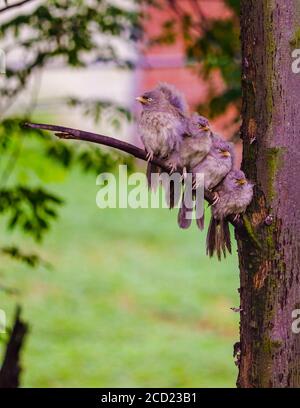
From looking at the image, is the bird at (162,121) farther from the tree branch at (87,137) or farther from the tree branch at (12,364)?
the tree branch at (12,364)

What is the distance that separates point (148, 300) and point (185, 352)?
4.27 ft

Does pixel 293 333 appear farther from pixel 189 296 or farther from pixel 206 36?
pixel 189 296

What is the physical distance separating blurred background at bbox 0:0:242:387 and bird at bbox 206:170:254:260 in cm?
124

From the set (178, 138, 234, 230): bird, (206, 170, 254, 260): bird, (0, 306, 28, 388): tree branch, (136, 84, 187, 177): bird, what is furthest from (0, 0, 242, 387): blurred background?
(206, 170, 254, 260): bird

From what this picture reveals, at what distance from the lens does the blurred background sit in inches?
202

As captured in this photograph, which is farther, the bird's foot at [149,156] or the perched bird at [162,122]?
the perched bird at [162,122]

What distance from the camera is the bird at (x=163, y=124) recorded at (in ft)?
10.3

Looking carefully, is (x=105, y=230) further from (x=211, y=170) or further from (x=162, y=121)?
(x=211, y=170)

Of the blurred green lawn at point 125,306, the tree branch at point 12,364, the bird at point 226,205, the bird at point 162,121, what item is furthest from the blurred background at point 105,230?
the bird at point 226,205

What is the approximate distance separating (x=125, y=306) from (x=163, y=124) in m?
6.42

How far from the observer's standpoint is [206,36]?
5.91 meters

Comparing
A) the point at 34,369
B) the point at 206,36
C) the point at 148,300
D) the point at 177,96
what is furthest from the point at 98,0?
the point at 148,300
